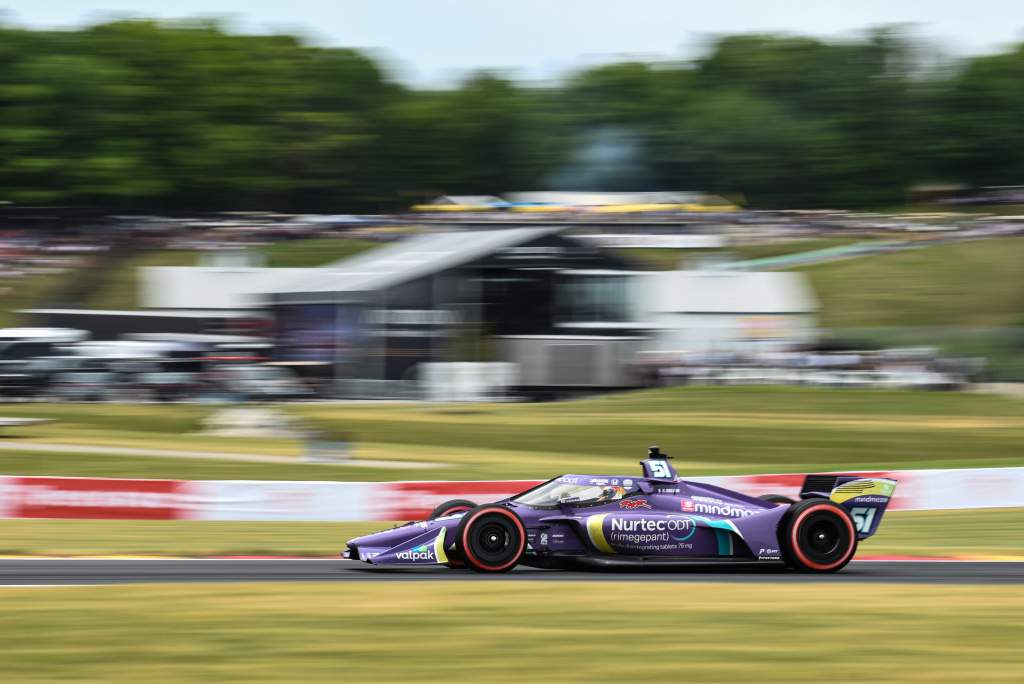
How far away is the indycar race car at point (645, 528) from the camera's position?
1086 cm

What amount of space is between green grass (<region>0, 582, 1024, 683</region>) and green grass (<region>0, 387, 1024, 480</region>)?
11.9 metres

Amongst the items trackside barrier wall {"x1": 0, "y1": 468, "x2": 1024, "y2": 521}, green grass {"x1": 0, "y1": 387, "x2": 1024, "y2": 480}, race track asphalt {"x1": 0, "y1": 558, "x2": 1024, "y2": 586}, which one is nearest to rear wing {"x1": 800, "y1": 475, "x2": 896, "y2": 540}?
race track asphalt {"x1": 0, "y1": 558, "x2": 1024, "y2": 586}

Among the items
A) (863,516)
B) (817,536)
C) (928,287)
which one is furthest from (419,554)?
(928,287)

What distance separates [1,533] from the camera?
15.0 m

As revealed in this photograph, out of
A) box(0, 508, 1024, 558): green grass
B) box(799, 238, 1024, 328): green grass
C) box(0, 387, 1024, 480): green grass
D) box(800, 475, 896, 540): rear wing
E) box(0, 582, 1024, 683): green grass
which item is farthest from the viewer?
box(799, 238, 1024, 328): green grass

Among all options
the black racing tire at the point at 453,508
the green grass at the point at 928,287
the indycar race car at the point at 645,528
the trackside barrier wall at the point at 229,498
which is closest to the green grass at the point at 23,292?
the trackside barrier wall at the point at 229,498

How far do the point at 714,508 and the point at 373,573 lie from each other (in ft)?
9.70

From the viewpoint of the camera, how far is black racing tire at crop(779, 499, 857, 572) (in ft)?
36.4

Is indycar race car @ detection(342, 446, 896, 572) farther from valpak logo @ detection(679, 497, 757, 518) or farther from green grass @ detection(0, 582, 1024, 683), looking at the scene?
green grass @ detection(0, 582, 1024, 683)

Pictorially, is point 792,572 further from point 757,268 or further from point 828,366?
point 757,268

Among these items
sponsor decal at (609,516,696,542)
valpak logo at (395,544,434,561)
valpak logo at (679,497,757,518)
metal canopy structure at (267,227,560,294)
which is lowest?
valpak logo at (395,544,434,561)

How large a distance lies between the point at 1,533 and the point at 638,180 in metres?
58.1

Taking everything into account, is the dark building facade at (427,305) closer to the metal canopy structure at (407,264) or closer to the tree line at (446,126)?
the metal canopy structure at (407,264)

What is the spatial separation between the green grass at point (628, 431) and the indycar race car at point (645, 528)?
10329 millimetres
